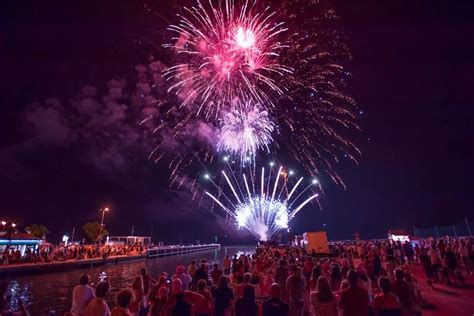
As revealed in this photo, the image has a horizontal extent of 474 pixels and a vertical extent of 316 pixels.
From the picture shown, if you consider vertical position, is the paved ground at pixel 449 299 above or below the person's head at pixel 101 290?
below

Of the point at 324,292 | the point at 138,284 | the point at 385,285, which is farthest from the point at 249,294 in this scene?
the point at 138,284

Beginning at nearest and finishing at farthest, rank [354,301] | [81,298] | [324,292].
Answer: [354,301]
[324,292]
[81,298]

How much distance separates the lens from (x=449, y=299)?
1171cm

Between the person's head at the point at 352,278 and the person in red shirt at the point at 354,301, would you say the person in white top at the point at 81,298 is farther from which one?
the person's head at the point at 352,278

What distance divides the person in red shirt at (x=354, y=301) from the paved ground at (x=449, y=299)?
5694mm

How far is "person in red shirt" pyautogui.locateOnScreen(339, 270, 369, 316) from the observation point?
242 inches

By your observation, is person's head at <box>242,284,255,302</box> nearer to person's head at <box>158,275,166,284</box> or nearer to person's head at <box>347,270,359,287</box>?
person's head at <box>347,270,359,287</box>

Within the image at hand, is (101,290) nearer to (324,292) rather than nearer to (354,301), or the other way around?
(324,292)

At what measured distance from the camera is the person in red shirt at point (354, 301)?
615 cm

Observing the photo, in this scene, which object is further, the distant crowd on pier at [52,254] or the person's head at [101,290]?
the distant crowd on pier at [52,254]

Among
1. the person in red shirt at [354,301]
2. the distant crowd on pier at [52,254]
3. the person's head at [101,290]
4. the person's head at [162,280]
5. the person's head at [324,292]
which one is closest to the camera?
the person in red shirt at [354,301]

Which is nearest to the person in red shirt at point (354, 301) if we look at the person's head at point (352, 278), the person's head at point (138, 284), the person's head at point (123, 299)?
the person's head at point (352, 278)

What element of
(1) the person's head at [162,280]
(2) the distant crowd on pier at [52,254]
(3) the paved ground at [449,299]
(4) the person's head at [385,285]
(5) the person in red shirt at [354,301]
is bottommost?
(3) the paved ground at [449,299]

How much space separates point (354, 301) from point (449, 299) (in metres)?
8.34
